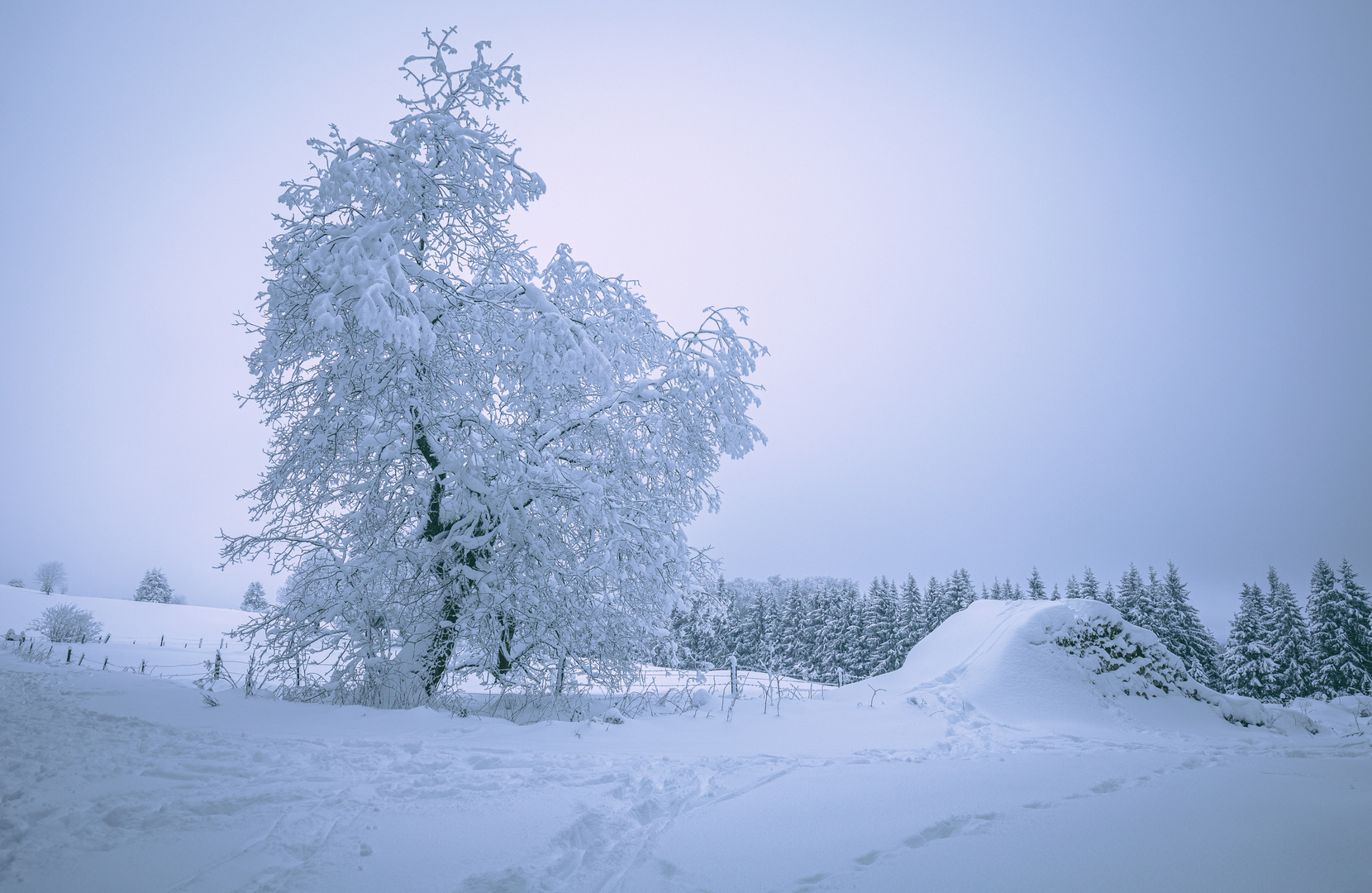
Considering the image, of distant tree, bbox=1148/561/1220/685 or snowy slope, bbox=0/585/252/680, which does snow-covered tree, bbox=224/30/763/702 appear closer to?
snowy slope, bbox=0/585/252/680

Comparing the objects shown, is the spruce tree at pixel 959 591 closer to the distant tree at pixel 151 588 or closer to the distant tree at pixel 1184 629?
the distant tree at pixel 1184 629

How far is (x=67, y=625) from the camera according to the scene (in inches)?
1096

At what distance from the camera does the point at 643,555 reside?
23.1 ft

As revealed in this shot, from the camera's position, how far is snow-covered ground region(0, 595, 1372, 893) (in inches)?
95.8

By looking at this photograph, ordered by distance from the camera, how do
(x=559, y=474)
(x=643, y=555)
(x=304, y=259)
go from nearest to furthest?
(x=304, y=259), (x=559, y=474), (x=643, y=555)

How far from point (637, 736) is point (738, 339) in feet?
16.5

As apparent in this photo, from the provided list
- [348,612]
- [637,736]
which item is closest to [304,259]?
[348,612]

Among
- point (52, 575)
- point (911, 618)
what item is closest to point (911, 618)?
point (911, 618)

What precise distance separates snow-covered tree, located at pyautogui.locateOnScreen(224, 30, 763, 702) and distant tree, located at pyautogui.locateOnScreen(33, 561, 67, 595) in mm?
83158

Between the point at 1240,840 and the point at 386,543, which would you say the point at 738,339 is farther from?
the point at 1240,840

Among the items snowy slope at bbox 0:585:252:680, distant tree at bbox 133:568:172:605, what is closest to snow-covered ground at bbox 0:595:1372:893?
snowy slope at bbox 0:585:252:680

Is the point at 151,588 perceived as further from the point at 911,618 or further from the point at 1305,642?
the point at 1305,642

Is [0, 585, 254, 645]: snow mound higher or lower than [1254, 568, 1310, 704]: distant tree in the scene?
lower

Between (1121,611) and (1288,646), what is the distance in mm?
10052
